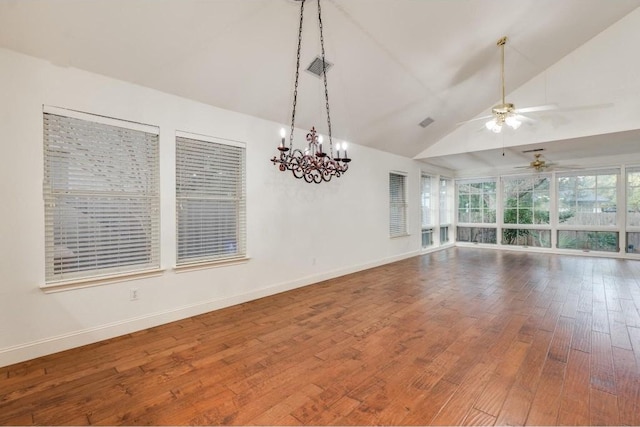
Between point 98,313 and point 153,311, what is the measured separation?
501mm

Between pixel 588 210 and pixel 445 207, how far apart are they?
3467mm

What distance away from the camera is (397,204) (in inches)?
→ 279

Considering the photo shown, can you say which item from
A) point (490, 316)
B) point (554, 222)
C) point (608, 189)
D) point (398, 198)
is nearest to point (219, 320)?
point (490, 316)

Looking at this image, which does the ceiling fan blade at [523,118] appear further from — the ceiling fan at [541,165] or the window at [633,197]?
the window at [633,197]

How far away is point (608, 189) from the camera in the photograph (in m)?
7.29

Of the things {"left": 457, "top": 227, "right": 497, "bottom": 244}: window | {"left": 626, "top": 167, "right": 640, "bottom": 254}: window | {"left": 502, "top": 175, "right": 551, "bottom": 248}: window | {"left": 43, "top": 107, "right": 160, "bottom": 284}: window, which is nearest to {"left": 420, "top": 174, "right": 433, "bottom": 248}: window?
{"left": 457, "top": 227, "right": 497, "bottom": 244}: window

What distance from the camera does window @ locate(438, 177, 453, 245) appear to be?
9.16 meters

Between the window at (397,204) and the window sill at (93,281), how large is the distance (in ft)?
16.7

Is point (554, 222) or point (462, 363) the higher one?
point (554, 222)

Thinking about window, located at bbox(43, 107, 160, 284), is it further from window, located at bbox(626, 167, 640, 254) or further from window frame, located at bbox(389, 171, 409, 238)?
window, located at bbox(626, 167, 640, 254)

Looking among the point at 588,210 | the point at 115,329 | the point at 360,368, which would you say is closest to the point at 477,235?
the point at 588,210

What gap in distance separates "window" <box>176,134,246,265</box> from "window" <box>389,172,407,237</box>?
3.98 metres

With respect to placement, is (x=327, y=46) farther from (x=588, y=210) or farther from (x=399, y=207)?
(x=588, y=210)

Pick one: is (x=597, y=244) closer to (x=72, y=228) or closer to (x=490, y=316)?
(x=490, y=316)
